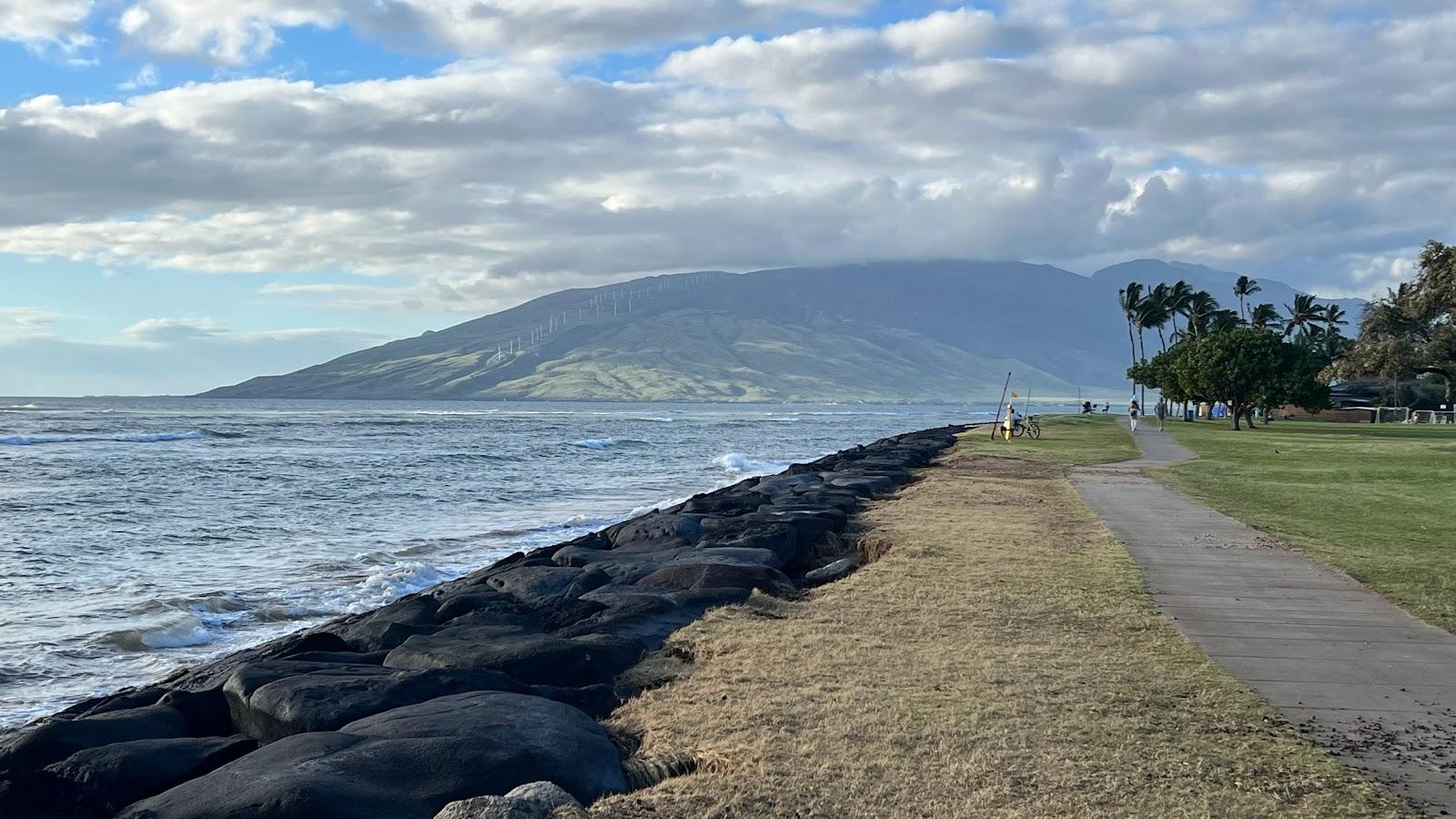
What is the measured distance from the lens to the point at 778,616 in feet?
33.8

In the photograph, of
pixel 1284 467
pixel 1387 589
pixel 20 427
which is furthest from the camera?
pixel 20 427

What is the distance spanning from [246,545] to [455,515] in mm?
5696

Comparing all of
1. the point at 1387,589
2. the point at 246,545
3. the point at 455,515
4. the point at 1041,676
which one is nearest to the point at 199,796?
the point at 1041,676

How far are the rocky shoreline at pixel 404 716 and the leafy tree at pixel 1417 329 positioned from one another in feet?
99.9

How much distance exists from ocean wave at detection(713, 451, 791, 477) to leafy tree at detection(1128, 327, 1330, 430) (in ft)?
100

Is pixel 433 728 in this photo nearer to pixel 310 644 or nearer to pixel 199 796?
pixel 199 796

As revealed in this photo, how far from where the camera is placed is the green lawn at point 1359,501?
41.6 ft

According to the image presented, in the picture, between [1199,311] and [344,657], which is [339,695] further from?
[1199,311]

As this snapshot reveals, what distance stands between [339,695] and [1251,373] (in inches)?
2528

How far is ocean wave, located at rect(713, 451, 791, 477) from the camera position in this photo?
129 ft

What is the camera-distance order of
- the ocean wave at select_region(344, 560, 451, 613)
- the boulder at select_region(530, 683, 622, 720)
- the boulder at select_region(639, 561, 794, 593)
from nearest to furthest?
1. the boulder at select_region(530, 683, 622, 720)
2. the boulder at select_region(639, 561, 794, 593)
3. the ocean wave at select_region(344, 560, 451, 613)

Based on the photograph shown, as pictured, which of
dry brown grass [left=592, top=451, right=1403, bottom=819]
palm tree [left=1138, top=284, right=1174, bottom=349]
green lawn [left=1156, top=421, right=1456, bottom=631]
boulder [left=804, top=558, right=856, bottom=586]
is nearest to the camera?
dry brown grass [left=592, top=451, right=1403, bottom=819]

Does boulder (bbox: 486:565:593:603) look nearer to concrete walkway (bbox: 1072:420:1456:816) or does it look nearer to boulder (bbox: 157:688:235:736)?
boulder (bbox: 157:688:235:736)

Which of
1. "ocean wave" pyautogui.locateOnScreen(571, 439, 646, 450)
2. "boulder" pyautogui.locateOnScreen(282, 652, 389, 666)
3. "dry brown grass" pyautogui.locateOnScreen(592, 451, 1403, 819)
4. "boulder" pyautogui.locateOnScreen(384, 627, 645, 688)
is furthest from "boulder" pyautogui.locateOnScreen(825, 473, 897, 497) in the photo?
"ocean wave" pyautogui.locateOnScreen(571, 439, 646, 450)
